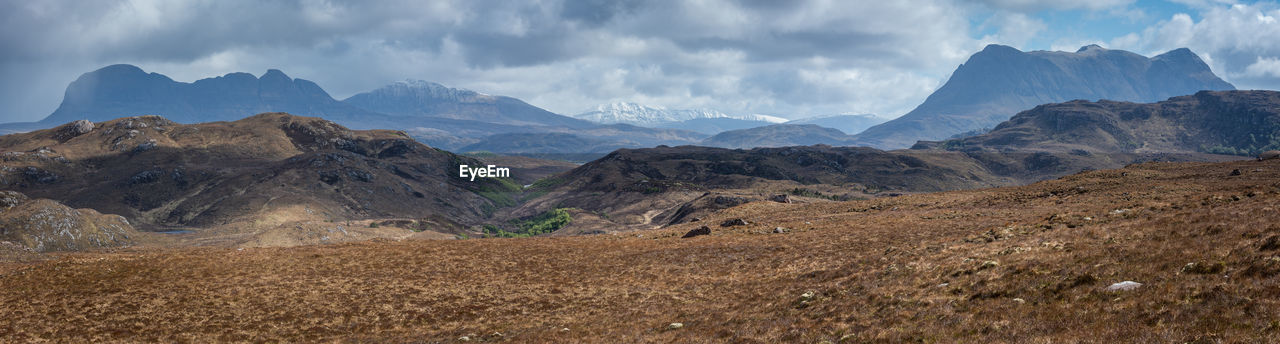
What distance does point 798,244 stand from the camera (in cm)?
5134

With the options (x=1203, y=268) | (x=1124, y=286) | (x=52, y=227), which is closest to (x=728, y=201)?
(x=1203, y=268)

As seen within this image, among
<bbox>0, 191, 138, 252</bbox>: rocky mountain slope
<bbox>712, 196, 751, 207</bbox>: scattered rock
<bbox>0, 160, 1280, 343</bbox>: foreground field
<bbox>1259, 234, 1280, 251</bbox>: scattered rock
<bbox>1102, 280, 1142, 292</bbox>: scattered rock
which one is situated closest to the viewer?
<bbox>0, 160, 1280, 343</bbox>: foreground field

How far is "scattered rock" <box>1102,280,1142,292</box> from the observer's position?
858 inches

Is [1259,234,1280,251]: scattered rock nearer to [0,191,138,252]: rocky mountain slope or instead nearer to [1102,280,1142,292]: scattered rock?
[1102,280,1142,292]: scattered rock

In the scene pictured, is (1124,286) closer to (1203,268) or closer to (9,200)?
(1203,268)

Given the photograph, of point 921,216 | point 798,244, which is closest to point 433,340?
point 798,244

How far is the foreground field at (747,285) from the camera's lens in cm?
2091

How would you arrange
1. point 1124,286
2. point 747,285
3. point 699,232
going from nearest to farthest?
1. point 1124,286
2. point 747,285
3. point 699,232

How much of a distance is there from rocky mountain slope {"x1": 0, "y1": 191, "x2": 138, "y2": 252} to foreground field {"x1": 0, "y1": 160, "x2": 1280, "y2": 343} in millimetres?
102204

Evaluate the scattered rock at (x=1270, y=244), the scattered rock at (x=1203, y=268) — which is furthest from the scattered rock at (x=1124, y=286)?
the scattered rock at (x=1270, y=244)

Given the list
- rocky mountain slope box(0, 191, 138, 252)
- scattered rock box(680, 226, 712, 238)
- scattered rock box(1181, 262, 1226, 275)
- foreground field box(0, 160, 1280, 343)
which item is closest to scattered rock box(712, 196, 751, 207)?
scattered rock box(680, 226, 712, 238)

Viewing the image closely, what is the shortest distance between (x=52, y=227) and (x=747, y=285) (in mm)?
152439

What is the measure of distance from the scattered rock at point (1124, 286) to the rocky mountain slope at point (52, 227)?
162977 mm

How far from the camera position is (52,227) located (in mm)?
120312
